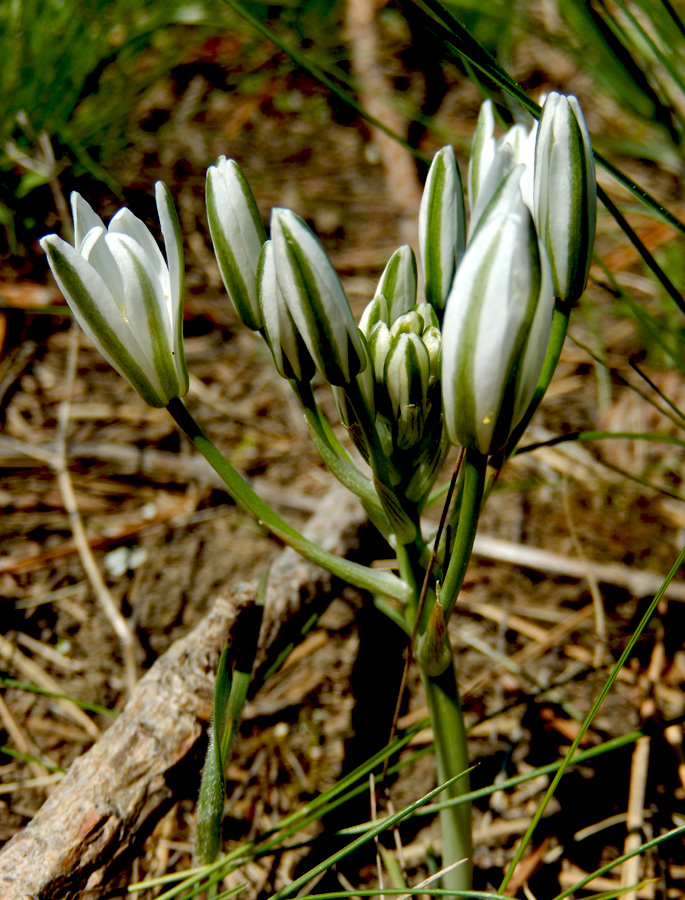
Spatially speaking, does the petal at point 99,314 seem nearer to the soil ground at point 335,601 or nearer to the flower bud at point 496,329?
the flower bud at point 496,329

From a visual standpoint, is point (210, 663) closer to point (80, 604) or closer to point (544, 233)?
point (80, 604)

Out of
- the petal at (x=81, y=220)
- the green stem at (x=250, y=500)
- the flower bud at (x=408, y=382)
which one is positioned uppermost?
the petal at (x=81, y=220)

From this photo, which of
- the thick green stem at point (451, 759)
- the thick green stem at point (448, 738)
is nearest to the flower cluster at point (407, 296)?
the thick green stem at point (448, 738)

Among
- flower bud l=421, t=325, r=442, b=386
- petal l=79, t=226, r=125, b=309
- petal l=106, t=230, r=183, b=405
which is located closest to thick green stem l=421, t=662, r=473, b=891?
flower bud l=421, t=325, r=442, b=386

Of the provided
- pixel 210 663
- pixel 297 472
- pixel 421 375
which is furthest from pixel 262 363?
pixel 421 375

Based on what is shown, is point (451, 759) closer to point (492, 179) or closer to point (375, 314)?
point (375, 314)

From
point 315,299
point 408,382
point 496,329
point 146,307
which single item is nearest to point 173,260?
point 146,307
